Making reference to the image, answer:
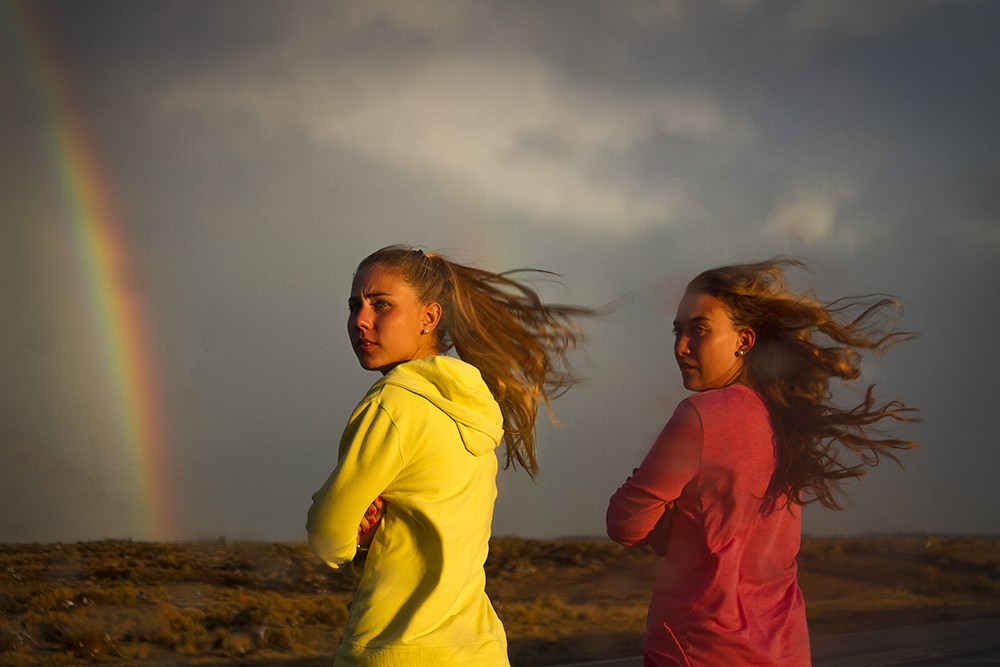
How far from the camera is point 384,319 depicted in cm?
265

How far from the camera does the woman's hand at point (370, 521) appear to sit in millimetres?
2297

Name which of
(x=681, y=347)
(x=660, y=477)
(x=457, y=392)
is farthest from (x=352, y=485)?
(x=681, y=347)

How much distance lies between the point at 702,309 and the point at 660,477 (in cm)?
53

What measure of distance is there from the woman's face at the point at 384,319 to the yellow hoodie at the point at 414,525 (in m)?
0.18

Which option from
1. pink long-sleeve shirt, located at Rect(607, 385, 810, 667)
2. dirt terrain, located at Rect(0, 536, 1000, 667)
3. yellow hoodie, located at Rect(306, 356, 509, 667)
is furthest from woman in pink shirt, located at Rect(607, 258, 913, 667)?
dirt terrain, located at Rect(0, 536, 1000, 667)

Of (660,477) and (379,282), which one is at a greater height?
(379,282)

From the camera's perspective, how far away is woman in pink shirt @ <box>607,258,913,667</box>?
2635mm

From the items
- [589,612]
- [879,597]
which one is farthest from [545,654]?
[879,597]

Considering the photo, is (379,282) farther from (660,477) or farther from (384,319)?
(660,477)

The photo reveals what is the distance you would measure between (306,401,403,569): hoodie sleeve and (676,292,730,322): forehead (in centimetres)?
103

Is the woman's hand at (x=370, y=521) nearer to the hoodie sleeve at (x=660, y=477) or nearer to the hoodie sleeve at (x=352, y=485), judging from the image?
the hoodie sleeve at (x=352, y=485)

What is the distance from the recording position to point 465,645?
2.31 m

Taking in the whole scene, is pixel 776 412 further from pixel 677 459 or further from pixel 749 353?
pixel 677 459

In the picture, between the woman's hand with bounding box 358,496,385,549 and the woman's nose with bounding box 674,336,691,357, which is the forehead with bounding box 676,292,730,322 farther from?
the woman's hand with bounding box 358,496,385,549
